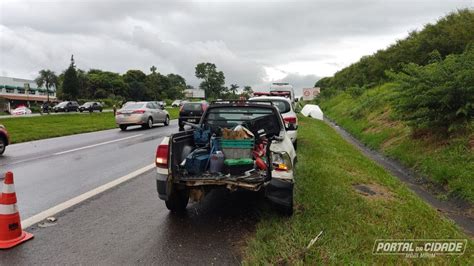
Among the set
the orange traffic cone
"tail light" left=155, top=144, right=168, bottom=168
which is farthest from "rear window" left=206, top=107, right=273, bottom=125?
the orange traffic cone

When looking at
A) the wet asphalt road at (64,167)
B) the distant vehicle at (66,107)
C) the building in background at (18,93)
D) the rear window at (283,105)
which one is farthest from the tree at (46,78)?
the rear window at (283,105)

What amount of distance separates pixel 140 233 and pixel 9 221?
153 cm

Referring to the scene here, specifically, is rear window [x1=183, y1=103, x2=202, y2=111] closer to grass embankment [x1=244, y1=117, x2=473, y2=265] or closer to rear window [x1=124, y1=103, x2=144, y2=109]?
rear window [x1=124, y1=103, x2=144, y2=109]

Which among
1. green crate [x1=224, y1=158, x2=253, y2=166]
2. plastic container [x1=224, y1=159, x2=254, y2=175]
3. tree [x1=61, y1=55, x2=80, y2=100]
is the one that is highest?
tree [x1=61, y1=55, x2=80, y2=100]

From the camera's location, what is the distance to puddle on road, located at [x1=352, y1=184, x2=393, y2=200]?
6.68m

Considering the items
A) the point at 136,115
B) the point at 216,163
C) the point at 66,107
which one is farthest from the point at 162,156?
the point at 66,107

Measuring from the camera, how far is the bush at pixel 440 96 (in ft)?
33.2

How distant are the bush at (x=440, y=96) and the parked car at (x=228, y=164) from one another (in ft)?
21.2

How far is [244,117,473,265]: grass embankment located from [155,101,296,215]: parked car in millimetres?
477

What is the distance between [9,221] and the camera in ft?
14.7

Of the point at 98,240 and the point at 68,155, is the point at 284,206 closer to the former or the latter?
the point at 98,240

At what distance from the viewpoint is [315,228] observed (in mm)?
4707

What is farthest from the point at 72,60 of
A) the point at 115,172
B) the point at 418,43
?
the point at 115,172

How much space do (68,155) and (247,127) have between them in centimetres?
748
